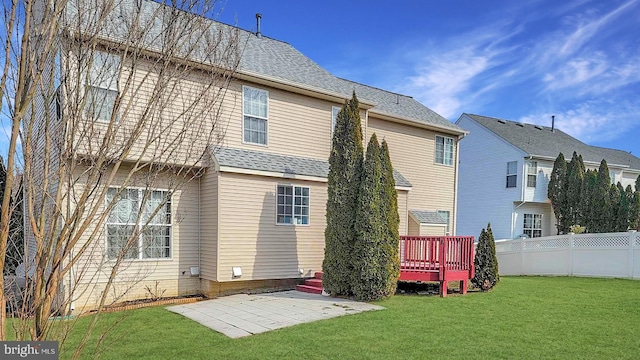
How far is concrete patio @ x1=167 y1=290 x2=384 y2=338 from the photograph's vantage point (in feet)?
21.8

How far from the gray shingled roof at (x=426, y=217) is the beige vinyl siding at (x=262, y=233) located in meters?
4.36

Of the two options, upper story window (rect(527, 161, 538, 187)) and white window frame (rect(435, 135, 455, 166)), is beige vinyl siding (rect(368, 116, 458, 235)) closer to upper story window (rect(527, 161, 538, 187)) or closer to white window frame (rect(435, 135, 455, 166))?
white window frame (rect(435, 135, 455, 166))

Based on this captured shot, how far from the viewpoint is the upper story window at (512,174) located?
20.1m

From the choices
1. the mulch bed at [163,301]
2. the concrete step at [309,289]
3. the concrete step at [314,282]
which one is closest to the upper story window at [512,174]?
the concrete step at [314,282]

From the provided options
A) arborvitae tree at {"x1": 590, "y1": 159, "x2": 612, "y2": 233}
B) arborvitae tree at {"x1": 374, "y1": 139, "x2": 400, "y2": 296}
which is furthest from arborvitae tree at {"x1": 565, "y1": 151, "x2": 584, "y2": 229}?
arborvitae tree at {"x1": 374, "y1": 139, "x2": 400, "y2": 296}

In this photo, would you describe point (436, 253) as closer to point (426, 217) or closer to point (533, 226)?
point (426, 217)

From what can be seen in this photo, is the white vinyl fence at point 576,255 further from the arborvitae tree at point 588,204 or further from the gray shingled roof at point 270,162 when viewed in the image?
the gray shingled roof at point 270,162

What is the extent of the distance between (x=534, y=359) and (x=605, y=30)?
13.1m

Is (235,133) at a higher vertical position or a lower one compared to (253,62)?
lower

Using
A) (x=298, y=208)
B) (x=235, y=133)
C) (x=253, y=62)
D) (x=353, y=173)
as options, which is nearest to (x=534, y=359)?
(x=353, y=173)

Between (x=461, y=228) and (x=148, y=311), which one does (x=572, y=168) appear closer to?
(x=461, y=228)

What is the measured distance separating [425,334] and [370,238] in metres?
2.82

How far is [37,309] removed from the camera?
195cm

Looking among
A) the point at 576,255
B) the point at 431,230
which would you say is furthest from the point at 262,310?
the point at 576,255
